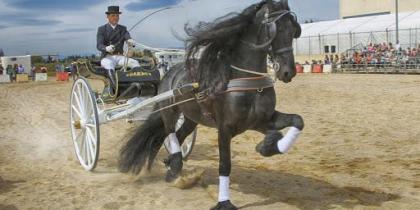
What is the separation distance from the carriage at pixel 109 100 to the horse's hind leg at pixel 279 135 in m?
1.95

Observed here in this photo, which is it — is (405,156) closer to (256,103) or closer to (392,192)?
(392,192)

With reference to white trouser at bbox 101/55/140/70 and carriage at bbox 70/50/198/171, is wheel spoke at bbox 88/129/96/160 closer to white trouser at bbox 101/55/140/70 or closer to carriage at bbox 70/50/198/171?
carriage at bbox 70/50/198/171

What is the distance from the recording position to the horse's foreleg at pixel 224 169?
5.21 metres

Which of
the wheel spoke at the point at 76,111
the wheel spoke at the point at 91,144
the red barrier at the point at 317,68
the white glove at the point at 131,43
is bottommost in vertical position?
the wheel spoke at the point at 91,144

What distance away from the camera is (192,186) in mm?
6340

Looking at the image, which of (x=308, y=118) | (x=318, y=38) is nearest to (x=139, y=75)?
(x=308, y=118)

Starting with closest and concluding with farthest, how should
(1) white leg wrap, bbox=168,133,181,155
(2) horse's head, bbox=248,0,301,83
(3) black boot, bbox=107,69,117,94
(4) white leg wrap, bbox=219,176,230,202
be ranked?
(2) horse's head, bbox=248,0,301,83 < (4) white leg wrap, bbox=219,176,230,202 < (1) white leg wrap, bbox=168,133,181,155 < (3) black boot, bbox=107,69,117,94

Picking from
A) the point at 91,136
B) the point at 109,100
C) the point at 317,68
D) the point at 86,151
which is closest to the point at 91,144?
the point at 91,136

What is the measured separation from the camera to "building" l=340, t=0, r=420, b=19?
52.7 meters

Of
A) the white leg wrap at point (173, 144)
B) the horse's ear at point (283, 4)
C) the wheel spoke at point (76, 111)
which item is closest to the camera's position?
the horse's ear at point (283, 4)

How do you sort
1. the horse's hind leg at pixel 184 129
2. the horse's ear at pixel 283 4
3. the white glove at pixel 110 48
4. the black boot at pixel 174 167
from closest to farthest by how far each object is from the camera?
the horse's ear at pixel 283 4 → the black boot at pixel 174 167 → the horse's hind leg at pixel 184 129 → the white glove at pixel 110 48

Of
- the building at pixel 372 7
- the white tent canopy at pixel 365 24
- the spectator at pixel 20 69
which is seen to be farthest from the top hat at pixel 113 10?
the building at pixel 372 7

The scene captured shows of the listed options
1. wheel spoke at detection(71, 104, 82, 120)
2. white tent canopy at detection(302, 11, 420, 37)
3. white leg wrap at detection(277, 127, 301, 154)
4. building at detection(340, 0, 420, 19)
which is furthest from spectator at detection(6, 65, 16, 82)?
building at detection(340, 0, 420, 19)

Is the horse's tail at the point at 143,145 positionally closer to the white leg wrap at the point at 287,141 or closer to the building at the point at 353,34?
the white leg wrap at the point at 287,141
